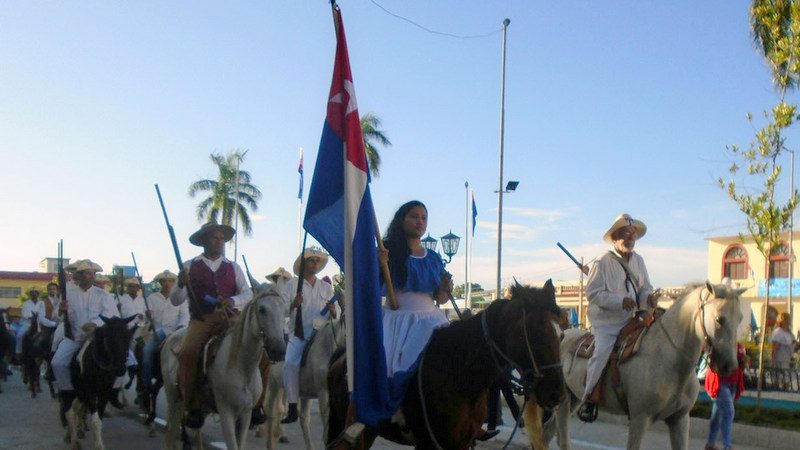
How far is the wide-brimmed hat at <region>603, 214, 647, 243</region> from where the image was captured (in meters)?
8.66

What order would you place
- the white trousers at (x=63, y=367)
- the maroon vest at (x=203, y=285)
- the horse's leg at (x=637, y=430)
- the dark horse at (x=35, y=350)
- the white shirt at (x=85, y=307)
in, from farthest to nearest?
the dark horse at (x=35, y=350), the white shirt at (x=85, y=307), the white trousers at (x=63, y=367), the maroon vest at (x=203, y=285), the horse's leg at (x=637, y=430)

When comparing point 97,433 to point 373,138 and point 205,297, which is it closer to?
point 205,297

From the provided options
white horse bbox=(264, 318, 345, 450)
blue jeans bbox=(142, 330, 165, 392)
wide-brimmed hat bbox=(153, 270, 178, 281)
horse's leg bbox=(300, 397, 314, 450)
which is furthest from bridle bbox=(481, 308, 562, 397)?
Result: wide-brimmed hat bbox=(153, 270, 178, 281)

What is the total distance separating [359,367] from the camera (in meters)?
5.11

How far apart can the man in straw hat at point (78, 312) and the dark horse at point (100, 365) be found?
0.17 m

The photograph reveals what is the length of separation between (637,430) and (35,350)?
15.0 metres

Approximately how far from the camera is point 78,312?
11344 mm

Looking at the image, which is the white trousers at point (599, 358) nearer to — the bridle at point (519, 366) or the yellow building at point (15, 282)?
the bridle at point (519, 366)

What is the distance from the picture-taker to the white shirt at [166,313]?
14.2 metres

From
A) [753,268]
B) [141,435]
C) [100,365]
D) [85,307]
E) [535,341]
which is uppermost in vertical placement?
[753,268]

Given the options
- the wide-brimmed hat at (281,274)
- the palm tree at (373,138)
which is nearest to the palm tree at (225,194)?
the palm tree at (373,138)

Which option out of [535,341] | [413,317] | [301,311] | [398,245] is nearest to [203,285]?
[301,311]

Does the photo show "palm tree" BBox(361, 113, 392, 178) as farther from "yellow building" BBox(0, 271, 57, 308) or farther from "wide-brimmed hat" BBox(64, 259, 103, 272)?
"yellow building" BBox(0, 271, 57, 308)

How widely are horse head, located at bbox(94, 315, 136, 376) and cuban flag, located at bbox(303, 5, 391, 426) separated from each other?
5793 millimetres
